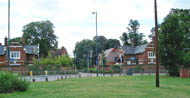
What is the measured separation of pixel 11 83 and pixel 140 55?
64.6 metres

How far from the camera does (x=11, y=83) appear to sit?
17.1 metres

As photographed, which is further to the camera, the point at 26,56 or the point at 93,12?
the point at 26,56

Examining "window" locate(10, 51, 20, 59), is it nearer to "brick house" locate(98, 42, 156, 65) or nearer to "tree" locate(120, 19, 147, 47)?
"brick house" locate(98, 42, 156, 65)

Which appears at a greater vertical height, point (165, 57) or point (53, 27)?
point (53, 27)

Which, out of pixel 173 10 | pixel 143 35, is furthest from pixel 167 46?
Answer: pixel 143 35

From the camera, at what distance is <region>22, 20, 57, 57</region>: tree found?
9081 centimetres

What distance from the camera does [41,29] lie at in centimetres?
9181

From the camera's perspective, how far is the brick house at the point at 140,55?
244 ft

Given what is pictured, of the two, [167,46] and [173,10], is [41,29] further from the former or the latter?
[167,46]

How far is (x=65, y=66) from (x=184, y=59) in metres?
38.5

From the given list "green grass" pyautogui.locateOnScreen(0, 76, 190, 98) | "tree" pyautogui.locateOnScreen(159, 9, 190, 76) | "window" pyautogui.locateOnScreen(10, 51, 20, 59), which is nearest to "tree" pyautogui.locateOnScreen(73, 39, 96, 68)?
"window" pyautogui.locateOnScreen(10, 51, 20, 59)

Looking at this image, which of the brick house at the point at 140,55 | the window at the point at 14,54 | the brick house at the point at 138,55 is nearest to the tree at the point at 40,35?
the window at the point at 14,54

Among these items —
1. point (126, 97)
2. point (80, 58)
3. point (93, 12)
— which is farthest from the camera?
point (80, 58)

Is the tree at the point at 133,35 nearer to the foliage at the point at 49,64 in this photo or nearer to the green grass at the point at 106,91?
the foliage at the point at 49,64
